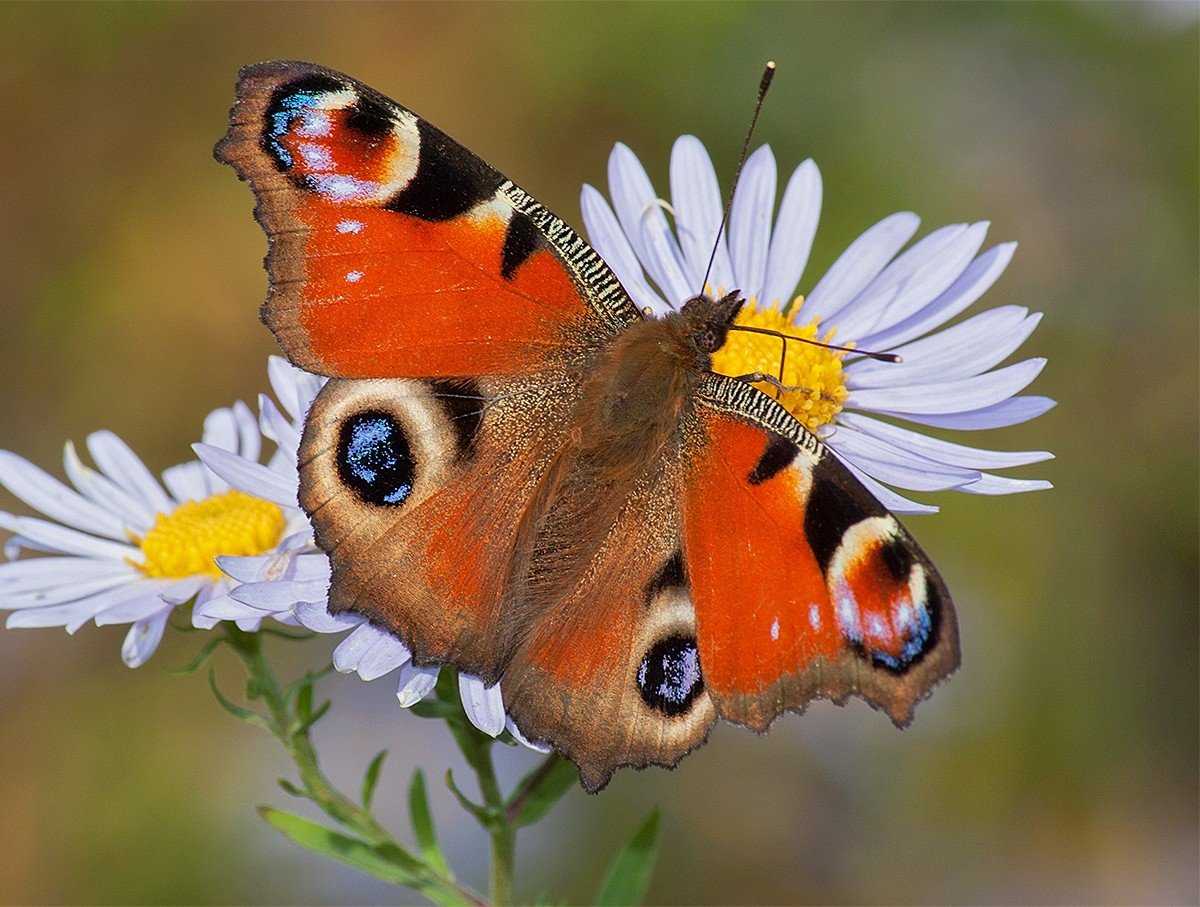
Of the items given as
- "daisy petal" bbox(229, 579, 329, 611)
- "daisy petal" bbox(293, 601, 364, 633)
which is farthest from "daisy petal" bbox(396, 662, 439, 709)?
"daisy petal" bbox(229, 579, 329, 611)

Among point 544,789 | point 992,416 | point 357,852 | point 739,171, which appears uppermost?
point 739,171

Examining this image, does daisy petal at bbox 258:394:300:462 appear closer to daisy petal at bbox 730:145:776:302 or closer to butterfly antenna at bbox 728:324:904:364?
butterfly antenna at bbox 728:324:904:364

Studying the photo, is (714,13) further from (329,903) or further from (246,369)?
(329,903)

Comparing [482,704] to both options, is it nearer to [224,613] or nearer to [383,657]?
[383,657]

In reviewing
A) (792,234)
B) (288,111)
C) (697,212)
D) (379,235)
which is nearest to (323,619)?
(379,235)

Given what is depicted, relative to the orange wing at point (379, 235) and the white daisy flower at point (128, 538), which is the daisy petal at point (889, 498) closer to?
the orange wing at point (379, 235)

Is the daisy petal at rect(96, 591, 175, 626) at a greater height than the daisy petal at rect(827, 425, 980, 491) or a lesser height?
lesser
